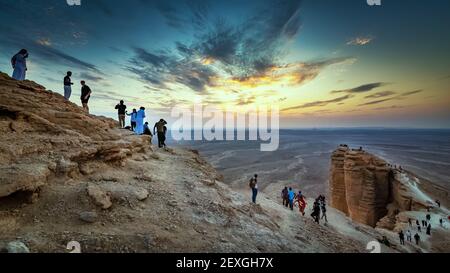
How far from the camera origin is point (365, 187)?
3391 cm

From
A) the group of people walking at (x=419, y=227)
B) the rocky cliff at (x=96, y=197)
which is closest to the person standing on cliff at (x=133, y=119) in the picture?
the rocky cliff at (x=96, y=197)

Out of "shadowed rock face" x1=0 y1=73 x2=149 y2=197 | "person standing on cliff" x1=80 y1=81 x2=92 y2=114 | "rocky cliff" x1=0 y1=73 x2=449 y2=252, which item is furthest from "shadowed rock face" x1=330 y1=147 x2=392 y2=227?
"person standing on cliff" x1=80 y1=81 x2=92 y2=114

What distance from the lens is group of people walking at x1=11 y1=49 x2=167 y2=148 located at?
1134cm

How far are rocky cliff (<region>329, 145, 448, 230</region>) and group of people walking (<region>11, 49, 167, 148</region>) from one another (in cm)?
3210

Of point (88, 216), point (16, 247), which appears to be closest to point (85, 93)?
point (88, 216)

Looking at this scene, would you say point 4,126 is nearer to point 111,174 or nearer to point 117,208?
point 111,174

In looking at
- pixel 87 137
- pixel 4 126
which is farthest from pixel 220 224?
pixel 4 126

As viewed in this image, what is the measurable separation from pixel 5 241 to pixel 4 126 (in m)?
6.03

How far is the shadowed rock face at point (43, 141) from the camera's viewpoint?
6410 millimetres

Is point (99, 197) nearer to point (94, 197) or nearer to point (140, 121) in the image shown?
point (94, 197)

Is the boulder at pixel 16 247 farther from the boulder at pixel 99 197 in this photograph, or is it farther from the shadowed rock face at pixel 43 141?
the boulder at pixel 99 197

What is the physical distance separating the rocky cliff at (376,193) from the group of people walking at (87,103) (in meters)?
32.1

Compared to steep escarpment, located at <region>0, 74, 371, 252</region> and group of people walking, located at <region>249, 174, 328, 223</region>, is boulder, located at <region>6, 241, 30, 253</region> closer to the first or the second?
steep escarpment, located at <region>0, 74, 371, 252</region>
